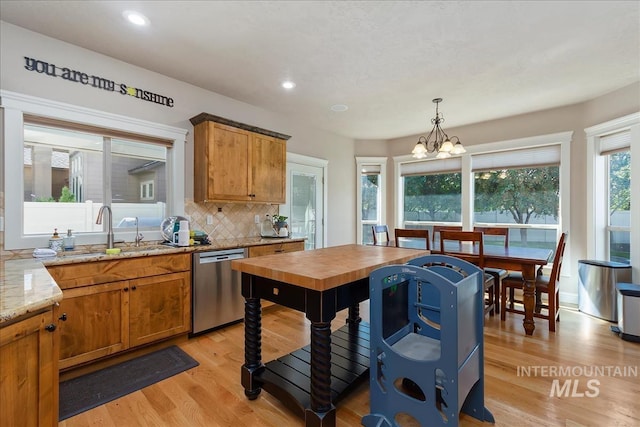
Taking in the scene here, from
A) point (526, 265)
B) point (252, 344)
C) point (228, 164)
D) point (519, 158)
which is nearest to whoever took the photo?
point (252, 344)

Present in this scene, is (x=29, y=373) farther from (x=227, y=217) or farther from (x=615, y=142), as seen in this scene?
(x=615, y=142)

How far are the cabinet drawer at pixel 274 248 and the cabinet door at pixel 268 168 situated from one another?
2.08ft

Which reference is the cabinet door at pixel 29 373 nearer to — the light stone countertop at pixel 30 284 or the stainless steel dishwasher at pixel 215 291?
the light stone countertop at pixel 30 284

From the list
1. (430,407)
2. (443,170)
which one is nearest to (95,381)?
(430,407)

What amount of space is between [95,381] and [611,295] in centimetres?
514

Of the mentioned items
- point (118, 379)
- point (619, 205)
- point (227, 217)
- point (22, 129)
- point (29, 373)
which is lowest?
point (118, 379)

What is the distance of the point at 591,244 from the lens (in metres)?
3.84

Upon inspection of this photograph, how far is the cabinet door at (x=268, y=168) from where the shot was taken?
3645 mm

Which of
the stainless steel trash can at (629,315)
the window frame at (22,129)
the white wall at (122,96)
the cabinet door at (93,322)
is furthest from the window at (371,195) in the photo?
the cabinet door at (93,322)

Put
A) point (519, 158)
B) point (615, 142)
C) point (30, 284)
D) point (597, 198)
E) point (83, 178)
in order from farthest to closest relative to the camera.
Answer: point (519, 158) < point (597, 198) < point (615, 142) < point (83, 178) < point (30, 284)

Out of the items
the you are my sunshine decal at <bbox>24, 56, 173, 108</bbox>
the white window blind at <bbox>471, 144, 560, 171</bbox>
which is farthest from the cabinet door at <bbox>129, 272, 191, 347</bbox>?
the white window blind at <bbox>471, 144, 560, 171</bbox>

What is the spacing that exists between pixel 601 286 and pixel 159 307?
4790 mm

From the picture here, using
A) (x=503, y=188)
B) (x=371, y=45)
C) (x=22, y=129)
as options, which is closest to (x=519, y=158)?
(x=503, y=188)

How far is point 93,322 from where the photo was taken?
226 cm
